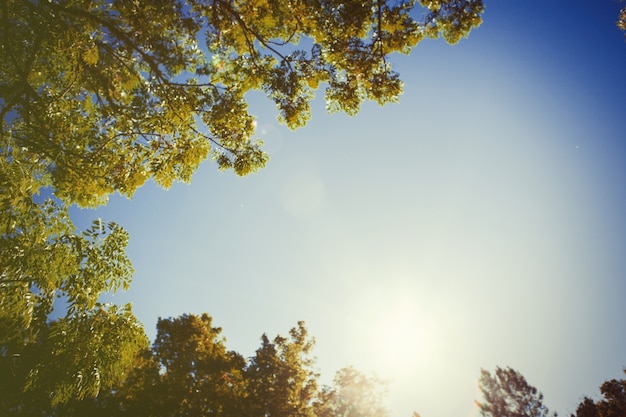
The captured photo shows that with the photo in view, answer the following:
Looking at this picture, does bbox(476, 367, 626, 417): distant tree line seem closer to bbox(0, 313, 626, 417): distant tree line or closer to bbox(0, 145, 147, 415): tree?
bbox(0, 313, 626, 417): distant tree line

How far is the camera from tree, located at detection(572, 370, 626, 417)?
62.9 feet

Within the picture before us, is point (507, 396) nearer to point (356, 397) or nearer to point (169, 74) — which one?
point (356, 397)

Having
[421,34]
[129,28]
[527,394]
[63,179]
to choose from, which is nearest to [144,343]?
[63,179]

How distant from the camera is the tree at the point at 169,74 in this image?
22.4ft

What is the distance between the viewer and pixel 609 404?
19891mm

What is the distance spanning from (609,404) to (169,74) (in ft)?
107

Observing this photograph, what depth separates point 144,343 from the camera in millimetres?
6379

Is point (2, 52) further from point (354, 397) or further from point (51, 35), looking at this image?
point (354, 397)

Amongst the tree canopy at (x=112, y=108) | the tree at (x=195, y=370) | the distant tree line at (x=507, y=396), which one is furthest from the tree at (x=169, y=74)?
the distant tree line at (x=507, y=396)

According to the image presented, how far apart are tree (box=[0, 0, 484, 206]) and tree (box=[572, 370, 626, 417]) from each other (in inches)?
1063

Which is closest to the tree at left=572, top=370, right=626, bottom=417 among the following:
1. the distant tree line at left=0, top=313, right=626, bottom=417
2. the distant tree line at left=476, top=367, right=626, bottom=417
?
the distant tree line at left=0, top=313, right=626, bottom=417

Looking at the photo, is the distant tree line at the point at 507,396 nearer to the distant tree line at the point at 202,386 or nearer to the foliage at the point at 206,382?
the distant tree line at the point at 202,386

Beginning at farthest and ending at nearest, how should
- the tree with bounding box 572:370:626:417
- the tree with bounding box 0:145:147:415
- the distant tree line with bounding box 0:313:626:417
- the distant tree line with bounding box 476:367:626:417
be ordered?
the distant tree line with bounding box 476:367:626:417
the tree with bounding box 572:370:626:417
the distant tree line with bounding box 0:313:626:417
the tree with bounding box 0:145:147:415

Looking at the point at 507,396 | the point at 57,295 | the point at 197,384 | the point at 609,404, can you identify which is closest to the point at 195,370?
the point at 197,384
